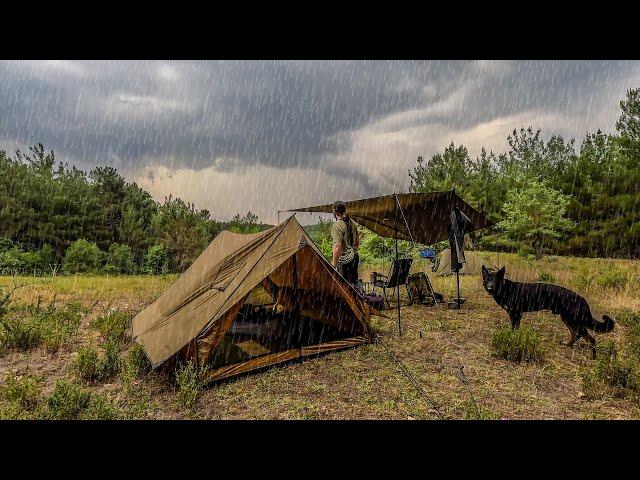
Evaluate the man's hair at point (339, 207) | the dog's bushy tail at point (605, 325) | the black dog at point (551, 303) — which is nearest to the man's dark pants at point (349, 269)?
the man's hair at point (339, 207)

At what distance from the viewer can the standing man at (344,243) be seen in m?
5.49

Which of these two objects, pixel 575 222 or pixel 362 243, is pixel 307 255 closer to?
pixel 362 243

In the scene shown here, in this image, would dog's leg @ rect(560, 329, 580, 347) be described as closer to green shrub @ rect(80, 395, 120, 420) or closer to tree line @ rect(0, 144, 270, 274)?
green shrub @ rect(80, 395, 120, 420)

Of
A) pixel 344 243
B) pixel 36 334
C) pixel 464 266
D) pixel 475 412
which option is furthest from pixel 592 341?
pixel 464 266

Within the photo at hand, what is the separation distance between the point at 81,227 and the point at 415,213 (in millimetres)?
21673

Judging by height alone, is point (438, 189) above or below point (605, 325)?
above

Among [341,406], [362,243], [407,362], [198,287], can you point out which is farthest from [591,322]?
[362,243]

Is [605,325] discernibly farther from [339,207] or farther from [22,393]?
[22,393]

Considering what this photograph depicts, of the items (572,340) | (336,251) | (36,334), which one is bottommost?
(36,334)

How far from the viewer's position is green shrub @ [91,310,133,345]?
16.6 feet

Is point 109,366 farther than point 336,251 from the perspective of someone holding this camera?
No

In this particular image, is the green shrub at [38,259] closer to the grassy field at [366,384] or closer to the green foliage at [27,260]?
the green foliage at [27,260]

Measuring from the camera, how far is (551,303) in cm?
443

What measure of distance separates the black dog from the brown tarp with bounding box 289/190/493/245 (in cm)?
139
